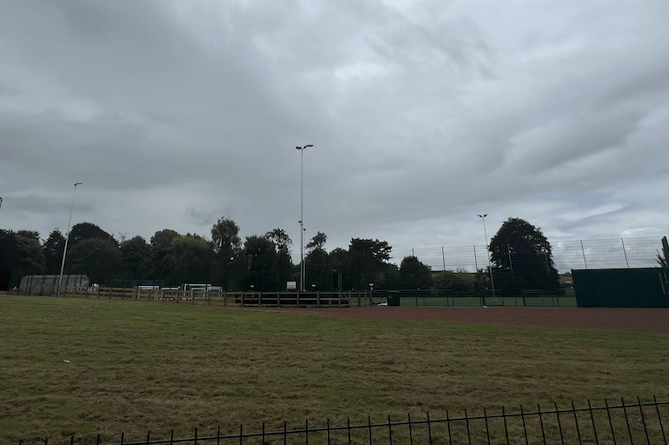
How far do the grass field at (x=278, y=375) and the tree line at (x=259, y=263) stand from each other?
19.5 meters

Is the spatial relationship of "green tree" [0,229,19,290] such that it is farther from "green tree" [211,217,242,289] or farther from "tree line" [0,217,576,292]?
"green tree" [211,217,242,289]

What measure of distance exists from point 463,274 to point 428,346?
1078 inches

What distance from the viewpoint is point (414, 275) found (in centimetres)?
3247

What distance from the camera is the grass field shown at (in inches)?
195

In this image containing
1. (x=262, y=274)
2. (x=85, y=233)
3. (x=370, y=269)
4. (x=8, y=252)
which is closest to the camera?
(x=370, y=269)

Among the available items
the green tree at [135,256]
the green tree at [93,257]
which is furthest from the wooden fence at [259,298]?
the green tree at [135,256]

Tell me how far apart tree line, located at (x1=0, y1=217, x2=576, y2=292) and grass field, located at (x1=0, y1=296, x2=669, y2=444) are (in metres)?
19.5

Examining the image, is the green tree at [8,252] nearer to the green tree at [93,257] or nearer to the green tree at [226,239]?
the green tree at [93,257]

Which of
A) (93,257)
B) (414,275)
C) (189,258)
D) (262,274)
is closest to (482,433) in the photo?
(414,275)

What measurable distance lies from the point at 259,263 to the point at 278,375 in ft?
89.6

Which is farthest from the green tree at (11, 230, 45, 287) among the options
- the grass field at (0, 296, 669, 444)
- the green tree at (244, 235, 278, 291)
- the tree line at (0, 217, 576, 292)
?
the grass field at (0, 296, 669, 444)

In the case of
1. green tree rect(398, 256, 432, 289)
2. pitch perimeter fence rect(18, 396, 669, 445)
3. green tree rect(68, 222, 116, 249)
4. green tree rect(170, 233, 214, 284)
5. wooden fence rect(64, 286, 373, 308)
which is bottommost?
pitch perimeter fence rect(18, 396, 669, 445)

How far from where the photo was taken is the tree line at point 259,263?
1222 inches

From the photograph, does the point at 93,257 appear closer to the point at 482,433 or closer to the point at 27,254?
the point at 27,254
